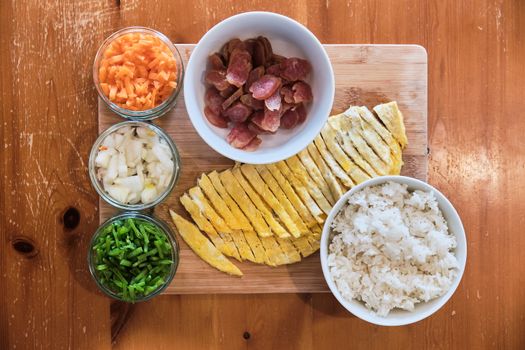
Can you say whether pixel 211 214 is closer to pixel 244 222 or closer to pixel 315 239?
pixel 244 222

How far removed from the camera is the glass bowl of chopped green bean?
221cm

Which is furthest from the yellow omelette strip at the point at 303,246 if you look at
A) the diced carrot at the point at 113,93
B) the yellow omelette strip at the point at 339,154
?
the diced carrot at the point at 113,93

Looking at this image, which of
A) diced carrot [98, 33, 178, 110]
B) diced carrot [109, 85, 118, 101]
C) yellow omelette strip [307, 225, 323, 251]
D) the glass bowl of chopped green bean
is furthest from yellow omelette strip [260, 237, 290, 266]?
diced carrot [109, 85, 118, 101]

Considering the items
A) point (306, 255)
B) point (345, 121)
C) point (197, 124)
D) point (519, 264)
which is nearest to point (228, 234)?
point (306, 255)

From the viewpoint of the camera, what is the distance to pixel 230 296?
243 centimetres

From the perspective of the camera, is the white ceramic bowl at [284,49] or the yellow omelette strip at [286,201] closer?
the white ceramic bowl at [284,49]

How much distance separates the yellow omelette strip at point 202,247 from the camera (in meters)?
2.33

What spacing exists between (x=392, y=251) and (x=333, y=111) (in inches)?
24.7

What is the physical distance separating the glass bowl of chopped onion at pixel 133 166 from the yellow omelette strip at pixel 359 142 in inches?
27.4

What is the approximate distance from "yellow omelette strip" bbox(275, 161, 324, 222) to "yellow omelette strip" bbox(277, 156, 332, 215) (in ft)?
0.04

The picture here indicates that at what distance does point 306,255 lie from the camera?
233 cm

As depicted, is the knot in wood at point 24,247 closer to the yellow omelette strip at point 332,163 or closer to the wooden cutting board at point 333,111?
the wooden cutting board at point 333,111

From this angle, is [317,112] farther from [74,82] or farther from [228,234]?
[74,82]

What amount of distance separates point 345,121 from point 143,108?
81 cm
